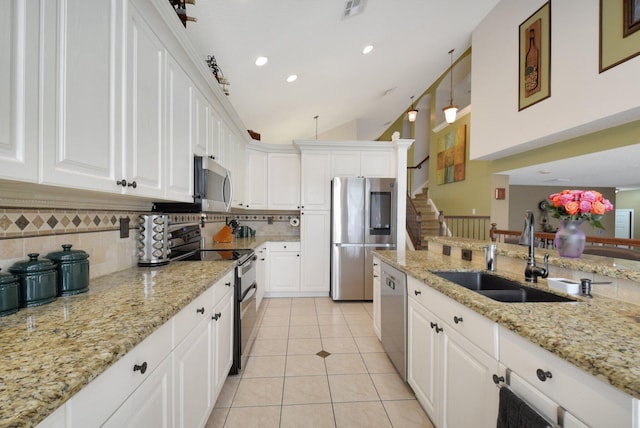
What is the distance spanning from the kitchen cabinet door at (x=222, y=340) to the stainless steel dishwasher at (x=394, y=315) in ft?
4.10

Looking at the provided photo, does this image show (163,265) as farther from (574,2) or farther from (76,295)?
(574,2)

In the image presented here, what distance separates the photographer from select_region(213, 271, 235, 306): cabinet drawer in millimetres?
1699

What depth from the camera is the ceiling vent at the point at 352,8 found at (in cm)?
272

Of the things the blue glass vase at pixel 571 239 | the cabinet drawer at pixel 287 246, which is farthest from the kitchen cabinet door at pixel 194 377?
the cabinet drawer at pixel 287 246

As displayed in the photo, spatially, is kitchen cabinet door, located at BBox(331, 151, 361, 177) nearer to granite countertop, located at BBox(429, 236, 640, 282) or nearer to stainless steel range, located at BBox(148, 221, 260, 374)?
stainless steel range, located at BBox(148, 221, 260, 374)

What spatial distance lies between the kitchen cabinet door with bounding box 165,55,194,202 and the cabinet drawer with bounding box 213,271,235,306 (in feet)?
1.98

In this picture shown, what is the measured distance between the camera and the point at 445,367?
142 cm

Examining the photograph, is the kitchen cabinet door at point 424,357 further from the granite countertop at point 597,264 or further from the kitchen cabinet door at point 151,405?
the kitchen cabinet door at point 151,405

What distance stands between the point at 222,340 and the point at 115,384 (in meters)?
1.14

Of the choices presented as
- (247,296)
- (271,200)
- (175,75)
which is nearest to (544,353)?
(247,296)

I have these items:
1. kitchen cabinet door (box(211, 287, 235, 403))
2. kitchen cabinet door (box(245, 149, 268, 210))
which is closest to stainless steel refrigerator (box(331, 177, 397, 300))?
kitchen cabinet door (box(245, 149, 268, 210))

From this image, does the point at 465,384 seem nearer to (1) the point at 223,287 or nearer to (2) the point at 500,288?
(2) the point at 500,288

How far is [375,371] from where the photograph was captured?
2256mm

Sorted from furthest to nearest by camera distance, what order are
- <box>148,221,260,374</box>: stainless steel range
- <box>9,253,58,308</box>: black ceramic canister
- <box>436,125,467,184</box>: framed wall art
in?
<box>436,125,467,184</box>: framed wall art < <box>148,221,260,374</box>: stainless steel range < <box>9,253,58,308</box>: black ceramic canister
